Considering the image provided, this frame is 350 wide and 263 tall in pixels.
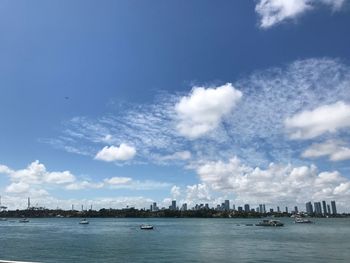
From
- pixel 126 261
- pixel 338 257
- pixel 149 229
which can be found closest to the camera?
pixel 126 261

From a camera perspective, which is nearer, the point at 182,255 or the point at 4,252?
the point at 182,255

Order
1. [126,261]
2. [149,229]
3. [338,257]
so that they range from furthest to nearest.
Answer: [149,229], [338,257], [126,261]

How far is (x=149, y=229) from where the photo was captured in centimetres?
17125

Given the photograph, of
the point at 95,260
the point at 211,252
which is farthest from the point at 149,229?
the point at 95,260

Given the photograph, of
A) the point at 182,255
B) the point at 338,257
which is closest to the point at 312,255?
the point at 338,257

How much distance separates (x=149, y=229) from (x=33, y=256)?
354 ft

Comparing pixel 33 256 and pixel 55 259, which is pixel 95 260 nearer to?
pixel 55 259

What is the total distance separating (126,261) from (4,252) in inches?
1031

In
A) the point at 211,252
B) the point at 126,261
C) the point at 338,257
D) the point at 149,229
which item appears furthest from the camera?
the point at 149,229

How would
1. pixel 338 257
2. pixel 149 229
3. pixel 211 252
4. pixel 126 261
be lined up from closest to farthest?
pixel 126 261
pixel 338 257
pixel 211 252
pixel 149 229

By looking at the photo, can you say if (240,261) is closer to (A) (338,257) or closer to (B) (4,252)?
(A) (338,257)

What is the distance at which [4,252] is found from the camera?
73000 mm

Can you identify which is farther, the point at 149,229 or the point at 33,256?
the point at 149,229

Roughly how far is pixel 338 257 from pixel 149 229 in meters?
113
